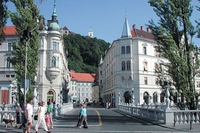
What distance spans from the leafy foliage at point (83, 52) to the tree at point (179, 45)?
10318cm

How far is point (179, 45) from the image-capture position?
20.9m

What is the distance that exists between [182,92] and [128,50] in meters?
36.8

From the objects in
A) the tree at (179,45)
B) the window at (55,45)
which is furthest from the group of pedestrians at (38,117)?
the window at (55,45)

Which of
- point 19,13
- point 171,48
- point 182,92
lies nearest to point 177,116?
point 182,92

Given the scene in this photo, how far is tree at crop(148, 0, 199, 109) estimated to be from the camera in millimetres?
19594

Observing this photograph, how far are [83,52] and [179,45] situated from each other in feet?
364

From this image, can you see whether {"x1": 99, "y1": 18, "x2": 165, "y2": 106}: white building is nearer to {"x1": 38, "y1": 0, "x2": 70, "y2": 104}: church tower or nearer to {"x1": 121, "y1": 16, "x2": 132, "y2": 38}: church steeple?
{"x1": 121, "y1": 16, "x2": 132, "y2": 38}: church steeple

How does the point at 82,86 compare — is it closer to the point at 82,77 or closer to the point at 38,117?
the point at 82,77

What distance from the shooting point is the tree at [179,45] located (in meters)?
19.6

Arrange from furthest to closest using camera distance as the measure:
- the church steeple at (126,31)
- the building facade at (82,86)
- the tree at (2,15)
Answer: the building facade at (82,86) → the church steeple at (126,31) → the tree at (2,15)

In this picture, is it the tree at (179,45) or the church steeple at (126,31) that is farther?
the church steeple at (126,31)

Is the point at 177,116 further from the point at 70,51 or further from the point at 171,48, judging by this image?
the point at 70,51

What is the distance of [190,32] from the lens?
807 inches

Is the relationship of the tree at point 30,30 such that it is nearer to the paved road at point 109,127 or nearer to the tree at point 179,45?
the paved road at point 109,127
